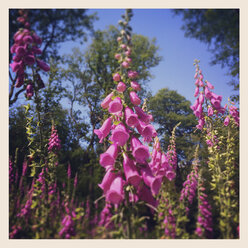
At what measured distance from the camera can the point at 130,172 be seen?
1.87 metres

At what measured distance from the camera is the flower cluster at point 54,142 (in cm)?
332

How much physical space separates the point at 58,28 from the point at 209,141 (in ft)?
10.1

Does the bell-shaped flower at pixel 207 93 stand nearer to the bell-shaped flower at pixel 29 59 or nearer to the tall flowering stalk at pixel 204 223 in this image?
the tall flowering stalk at pixel 204 223

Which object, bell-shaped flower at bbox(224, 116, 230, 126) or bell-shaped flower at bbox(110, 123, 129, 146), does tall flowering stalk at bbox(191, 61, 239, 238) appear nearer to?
bell-shaped flower at bbox(224, 116, 230, 126)

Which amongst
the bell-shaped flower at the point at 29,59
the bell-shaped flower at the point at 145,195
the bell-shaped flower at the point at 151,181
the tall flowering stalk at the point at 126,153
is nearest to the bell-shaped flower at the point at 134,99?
the tall flowering stalk at the point at 126,153

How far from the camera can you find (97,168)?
3275 mm

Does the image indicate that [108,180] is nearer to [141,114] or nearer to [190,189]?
[141,114]

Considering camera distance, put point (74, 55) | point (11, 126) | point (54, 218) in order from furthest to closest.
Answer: point (74, 55) < point (11, 126) < point (54, 218)

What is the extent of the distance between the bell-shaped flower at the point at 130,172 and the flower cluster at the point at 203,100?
1952 millimetres

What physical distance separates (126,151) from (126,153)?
2 cm

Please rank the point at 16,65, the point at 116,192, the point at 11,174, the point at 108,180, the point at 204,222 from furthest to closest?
the point at 11,174 < the point at 16,65 < the point at 204,222 < the point at 108,180 < the point at 116,192

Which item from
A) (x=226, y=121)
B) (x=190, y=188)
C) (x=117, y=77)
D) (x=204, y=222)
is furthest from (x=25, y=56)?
(x=226, y=121)
